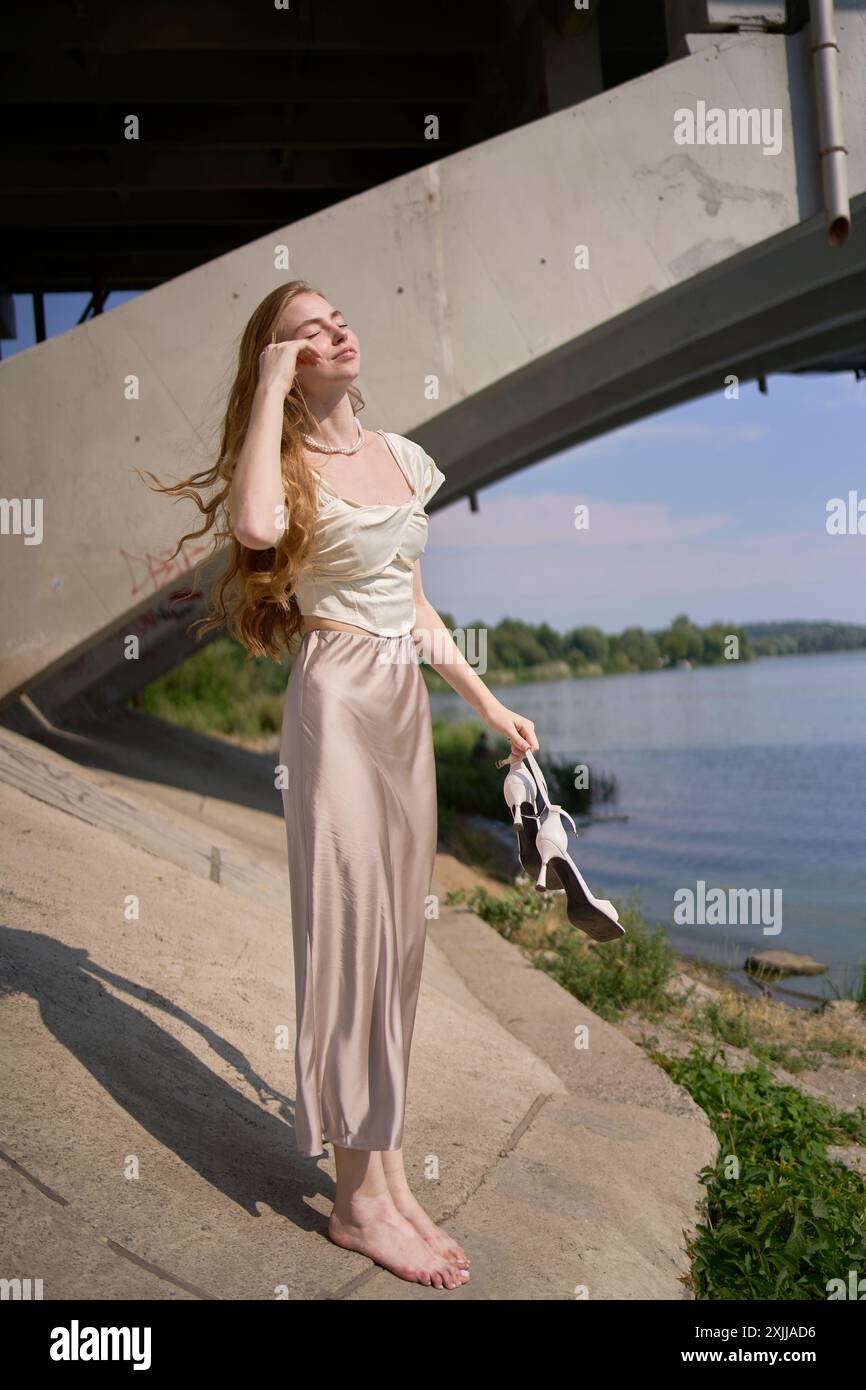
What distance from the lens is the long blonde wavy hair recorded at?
10.3 ft

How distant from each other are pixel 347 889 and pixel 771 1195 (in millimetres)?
2002

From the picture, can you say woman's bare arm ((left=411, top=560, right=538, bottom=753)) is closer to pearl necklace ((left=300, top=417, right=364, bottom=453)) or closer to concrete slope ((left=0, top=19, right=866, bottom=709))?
pearl necklace ((left=300, top=417, right=364, bottom=453))

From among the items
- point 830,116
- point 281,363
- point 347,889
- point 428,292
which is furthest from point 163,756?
point 281,363

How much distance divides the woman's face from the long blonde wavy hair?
3 cm

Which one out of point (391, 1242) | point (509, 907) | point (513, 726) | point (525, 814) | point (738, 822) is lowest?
point (738, 822)

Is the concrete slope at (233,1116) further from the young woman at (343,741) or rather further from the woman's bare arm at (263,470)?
the woman's bare arm at (263,470)

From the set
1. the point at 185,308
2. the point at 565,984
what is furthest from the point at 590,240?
the point at 565,984

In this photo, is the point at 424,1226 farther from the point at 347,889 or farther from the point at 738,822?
the point at 738,822

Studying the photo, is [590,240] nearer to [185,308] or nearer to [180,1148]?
[185,308]

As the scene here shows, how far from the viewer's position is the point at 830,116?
7.30 meters

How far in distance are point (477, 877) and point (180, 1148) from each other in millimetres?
7265

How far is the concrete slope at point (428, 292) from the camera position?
6.93 metres

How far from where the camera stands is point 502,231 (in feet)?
23.6

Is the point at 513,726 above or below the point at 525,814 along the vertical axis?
above
